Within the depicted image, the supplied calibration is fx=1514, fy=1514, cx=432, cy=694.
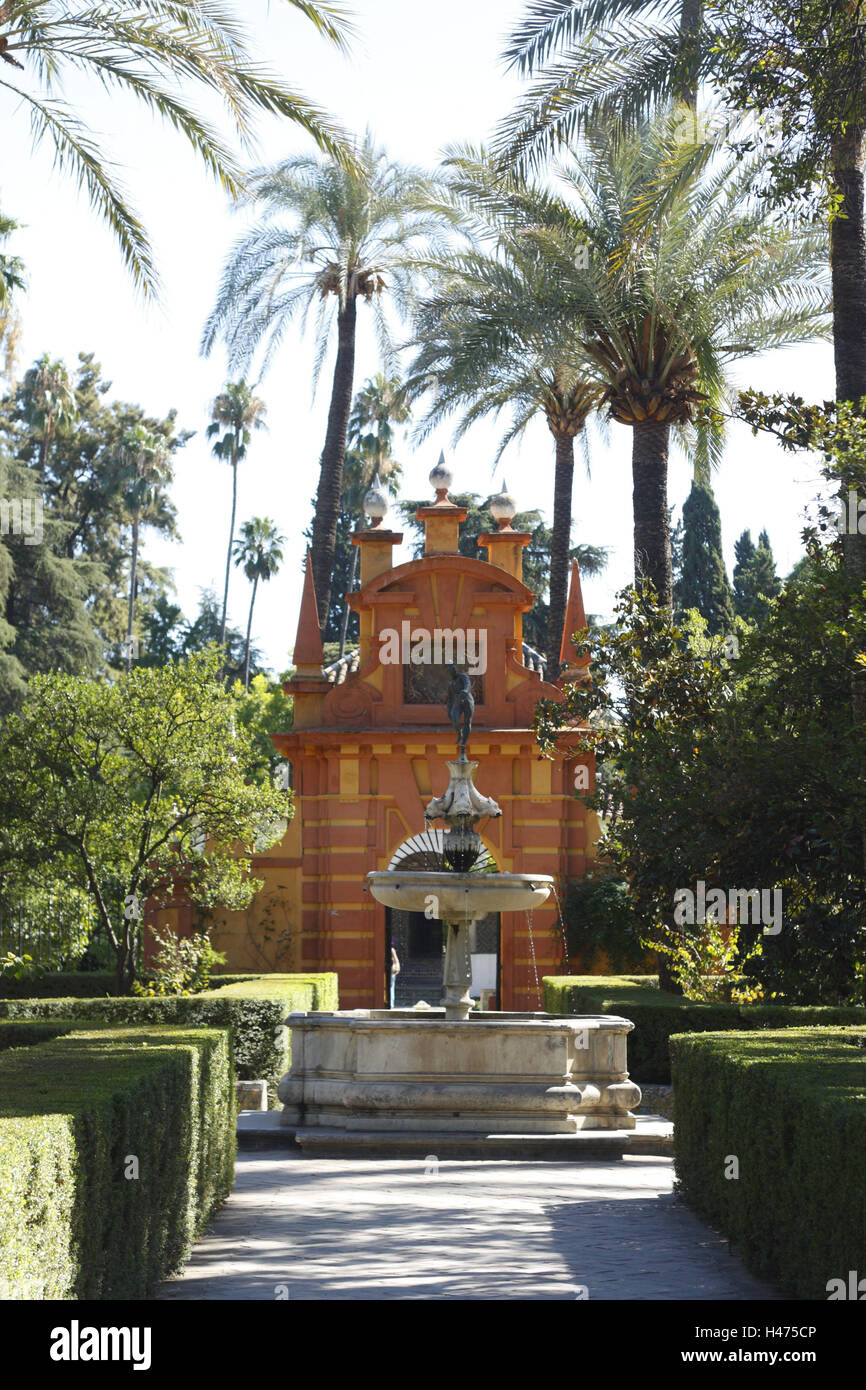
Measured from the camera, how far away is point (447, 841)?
14.6m

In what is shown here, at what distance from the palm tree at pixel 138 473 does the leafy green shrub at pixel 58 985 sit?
81.1 feet

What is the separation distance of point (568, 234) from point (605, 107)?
5.11 metres

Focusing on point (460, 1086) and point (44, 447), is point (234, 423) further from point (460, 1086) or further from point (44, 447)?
point (460, 1086)

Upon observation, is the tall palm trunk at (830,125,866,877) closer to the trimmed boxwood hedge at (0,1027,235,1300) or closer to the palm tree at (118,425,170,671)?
Result: the trimmed boxwood hedge at (0,1027,235,1300)

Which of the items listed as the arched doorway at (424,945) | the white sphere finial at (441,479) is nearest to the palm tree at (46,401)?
the arched doorway at (424,945)

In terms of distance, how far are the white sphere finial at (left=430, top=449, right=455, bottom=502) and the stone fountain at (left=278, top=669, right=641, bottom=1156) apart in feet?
45.0

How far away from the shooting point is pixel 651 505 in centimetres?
1692

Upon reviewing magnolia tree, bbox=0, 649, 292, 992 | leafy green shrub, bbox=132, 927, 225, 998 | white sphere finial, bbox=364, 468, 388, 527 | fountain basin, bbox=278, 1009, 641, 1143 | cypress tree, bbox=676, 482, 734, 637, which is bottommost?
fountain basin, bbox=278, 1009, 641, 1143

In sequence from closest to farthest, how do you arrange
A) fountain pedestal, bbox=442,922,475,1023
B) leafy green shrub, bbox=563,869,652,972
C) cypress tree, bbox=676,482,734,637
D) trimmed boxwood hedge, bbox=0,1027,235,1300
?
trimmed boxwood hedge, bbox=0,1027,235,1300 < fountain pedestal, bbox=442,922,475,1023 < leafy green shrub, bbox=563,869,652,972 < cypress tree, bbox=676,482,734,637

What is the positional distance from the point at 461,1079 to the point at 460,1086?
0.08 m

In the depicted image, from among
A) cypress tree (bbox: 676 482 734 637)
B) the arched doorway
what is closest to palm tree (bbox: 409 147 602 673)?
the arched doorway

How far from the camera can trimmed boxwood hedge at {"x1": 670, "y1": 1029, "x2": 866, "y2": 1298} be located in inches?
215

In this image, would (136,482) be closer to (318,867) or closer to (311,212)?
(311,212)

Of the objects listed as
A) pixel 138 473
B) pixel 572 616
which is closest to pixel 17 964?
pixel 572 616
